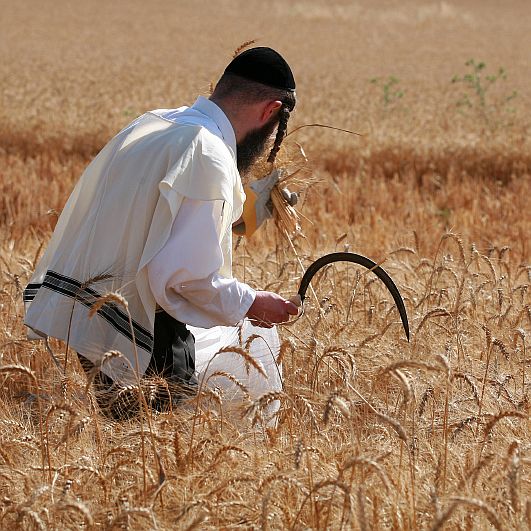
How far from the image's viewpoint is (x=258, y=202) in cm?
409

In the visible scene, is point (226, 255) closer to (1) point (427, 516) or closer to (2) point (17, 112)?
(1) point (427, 516)

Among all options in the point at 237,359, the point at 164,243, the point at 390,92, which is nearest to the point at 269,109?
the point at 164,243

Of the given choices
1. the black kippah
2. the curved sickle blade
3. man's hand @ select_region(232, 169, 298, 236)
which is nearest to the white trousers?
the curved sickle blade

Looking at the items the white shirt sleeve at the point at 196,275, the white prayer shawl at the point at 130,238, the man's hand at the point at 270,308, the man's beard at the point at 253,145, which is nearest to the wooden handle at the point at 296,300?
the man's hand at the point at 270,308

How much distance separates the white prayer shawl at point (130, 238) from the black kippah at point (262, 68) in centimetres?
25

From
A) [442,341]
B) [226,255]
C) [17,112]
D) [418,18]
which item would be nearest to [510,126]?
[17,112]

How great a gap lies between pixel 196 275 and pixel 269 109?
0.71 meters

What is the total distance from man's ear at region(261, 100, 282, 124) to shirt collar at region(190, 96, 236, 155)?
0.41 ft

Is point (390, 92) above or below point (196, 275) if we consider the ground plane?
below

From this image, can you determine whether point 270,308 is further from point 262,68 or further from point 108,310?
point 262,68

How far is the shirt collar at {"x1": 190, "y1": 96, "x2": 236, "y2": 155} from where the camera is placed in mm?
3600

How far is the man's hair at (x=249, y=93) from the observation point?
360 centimetres

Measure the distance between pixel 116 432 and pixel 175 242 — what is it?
636 millimetres

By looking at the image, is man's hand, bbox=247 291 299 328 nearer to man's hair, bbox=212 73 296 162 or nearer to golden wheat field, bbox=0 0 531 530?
golden wheat field, bbox=0 0 531 530
